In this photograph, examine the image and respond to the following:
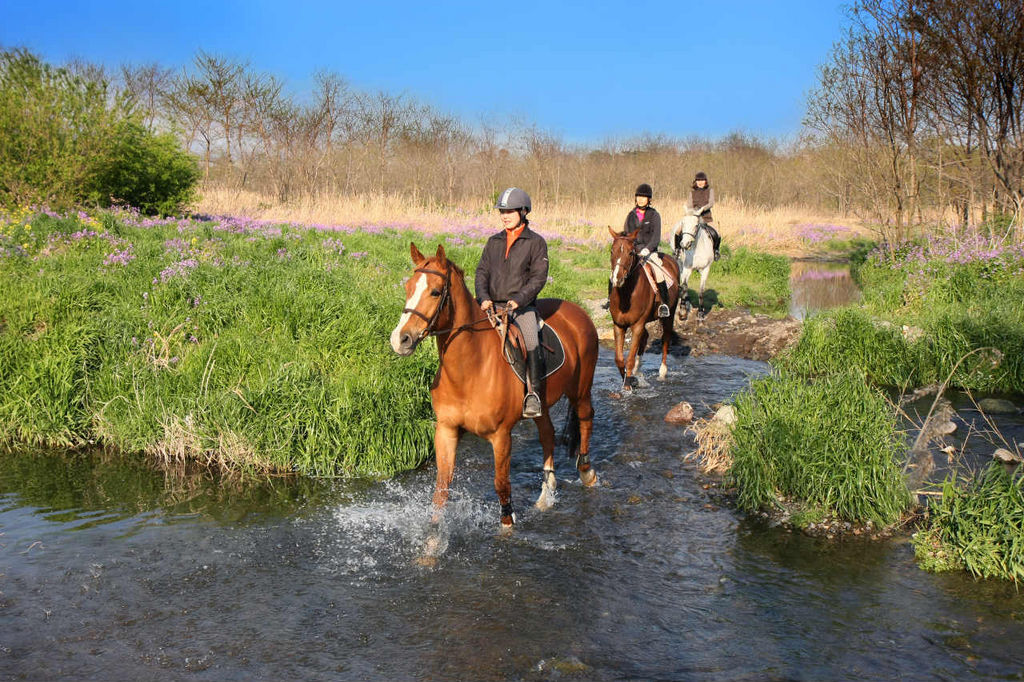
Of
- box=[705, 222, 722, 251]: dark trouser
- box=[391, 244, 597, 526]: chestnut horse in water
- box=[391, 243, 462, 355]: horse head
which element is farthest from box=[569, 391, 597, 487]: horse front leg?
box=[705, 222, 722, 251]: dark trouser

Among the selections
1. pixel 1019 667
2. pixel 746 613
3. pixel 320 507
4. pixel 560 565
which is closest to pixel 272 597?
pixel 320 507

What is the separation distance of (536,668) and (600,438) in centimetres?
459

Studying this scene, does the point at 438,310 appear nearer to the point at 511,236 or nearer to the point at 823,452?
the point at 511,236

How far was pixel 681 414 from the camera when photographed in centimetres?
920

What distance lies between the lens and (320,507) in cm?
677

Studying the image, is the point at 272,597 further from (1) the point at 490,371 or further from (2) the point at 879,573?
(2) the point at 879,573

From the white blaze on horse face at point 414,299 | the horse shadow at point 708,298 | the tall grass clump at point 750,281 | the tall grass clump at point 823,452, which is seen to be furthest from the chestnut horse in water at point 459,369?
the tall grass clump at point 750,281

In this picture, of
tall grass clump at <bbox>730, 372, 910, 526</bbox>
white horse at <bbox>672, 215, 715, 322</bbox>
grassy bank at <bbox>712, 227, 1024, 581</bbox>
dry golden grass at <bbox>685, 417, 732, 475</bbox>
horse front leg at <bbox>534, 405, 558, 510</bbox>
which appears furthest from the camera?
white horse at <bbox>672, 215, 715, 322</bbox>

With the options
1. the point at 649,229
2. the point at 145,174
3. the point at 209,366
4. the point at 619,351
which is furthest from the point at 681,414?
the point at 145,174

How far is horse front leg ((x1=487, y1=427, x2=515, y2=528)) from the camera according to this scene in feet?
19.2

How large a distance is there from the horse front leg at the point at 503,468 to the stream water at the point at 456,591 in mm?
192

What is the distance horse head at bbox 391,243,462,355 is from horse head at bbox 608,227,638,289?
512cm

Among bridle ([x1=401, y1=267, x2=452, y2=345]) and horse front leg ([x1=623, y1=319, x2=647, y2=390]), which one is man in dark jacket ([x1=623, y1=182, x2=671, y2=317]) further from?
bridle ([x1=401, y1=267, x2=452, y2=345])

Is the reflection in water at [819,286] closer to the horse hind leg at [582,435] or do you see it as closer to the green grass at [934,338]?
the green grass at [934,338]
